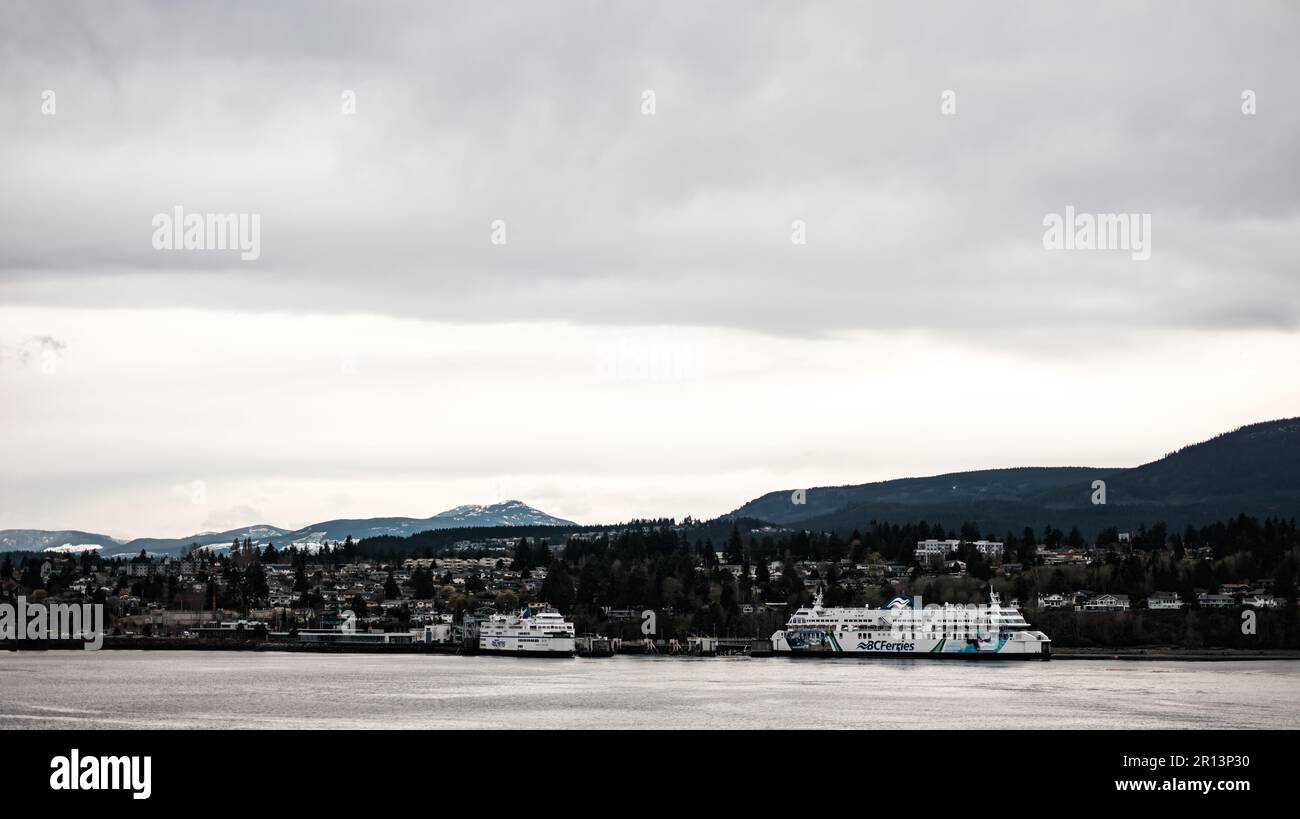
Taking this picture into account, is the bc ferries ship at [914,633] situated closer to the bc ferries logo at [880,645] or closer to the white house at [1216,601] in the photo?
the bc ferries logo at [880,645]

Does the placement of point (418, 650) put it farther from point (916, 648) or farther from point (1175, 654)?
point (1175, 654)

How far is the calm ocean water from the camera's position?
63062 millimetres

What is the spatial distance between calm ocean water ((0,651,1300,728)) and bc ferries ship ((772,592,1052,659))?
10339mm

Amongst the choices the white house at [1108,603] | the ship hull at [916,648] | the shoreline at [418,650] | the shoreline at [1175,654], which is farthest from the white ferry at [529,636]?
the white house at [1108,603]

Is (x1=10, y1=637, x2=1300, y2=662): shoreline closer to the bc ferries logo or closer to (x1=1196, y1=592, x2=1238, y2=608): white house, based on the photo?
the bc ferries logo

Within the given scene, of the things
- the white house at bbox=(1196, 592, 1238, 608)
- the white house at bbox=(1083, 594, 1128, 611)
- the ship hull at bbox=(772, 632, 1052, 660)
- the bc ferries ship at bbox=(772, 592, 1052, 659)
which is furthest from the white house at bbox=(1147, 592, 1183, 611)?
the ship hull at bbox=(772, 632, 1052, 660)

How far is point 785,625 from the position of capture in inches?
6250

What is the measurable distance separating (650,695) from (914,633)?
63767 millimetres

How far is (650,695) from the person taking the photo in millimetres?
80062

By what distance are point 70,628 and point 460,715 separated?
139 metres

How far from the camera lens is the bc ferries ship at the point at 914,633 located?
134 meters

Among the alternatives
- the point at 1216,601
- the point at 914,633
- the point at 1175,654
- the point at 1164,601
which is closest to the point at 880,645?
the point at 914,633
